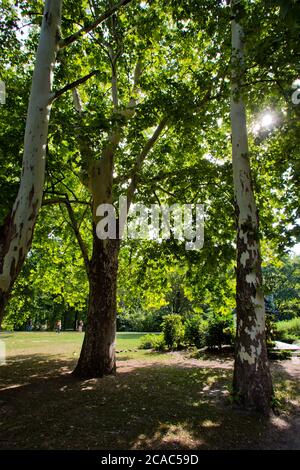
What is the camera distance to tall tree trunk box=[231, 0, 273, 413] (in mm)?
5867

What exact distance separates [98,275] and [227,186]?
4967 mm

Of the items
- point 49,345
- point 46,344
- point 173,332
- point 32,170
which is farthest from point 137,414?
point 46,344

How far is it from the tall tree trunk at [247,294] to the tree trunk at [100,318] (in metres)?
4.02

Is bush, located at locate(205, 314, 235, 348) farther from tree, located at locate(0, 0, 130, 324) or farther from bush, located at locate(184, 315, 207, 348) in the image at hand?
tree, located at locate(0, 0, 130, 324)

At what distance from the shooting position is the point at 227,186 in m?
9.81

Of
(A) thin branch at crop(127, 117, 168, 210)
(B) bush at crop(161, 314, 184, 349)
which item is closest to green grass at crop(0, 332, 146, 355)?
(B) bush at crop(161, 314, 184, 349)

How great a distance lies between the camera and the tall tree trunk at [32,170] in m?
4.09

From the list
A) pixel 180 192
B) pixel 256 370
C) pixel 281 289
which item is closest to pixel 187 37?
pixel 180 192

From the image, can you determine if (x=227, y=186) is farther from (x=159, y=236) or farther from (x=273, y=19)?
(x=273, y=19)

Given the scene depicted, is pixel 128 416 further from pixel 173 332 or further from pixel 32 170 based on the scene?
pixel 173 332

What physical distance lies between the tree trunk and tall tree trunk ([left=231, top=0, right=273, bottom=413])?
4.02 m

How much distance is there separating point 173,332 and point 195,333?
1200 millimetres

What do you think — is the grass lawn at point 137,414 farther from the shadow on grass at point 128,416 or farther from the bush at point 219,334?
the bush at point 219,334
